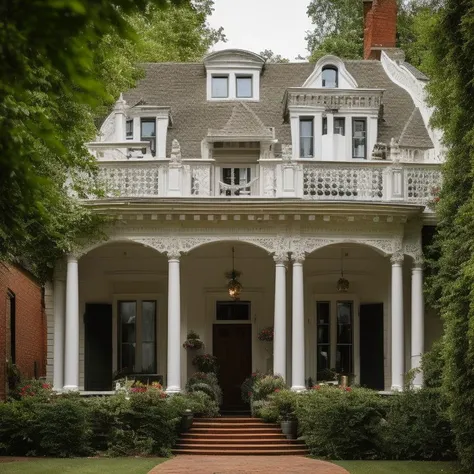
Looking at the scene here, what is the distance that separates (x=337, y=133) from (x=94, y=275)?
7.42 meters

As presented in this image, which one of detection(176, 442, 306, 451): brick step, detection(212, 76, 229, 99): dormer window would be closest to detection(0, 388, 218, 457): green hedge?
detection(176, 442, 306, 451): brick step

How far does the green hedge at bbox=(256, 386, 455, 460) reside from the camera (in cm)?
2227

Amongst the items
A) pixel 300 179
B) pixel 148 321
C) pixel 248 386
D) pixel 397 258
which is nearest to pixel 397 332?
pixel 397 258

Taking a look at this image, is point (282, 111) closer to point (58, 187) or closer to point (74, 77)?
point (58, 187)

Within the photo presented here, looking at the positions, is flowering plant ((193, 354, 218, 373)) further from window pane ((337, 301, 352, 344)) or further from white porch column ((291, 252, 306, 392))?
window pane ((337, 301, 352, 344))

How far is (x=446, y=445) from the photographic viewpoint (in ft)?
73.4

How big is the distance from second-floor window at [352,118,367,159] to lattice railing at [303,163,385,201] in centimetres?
373

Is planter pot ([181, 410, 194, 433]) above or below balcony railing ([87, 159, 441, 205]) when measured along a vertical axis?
below

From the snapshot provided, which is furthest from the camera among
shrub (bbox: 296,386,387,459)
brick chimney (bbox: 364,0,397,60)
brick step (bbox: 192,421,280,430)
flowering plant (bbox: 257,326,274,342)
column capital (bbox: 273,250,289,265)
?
brick chimney (bbox: 364,0,397,60)

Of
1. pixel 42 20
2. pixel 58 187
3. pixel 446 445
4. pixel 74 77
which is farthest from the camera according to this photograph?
pixel 446 445

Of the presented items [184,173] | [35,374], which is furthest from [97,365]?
[35,374]

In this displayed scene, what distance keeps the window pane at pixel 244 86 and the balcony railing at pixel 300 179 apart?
6102mm

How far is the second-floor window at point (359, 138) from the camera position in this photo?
97.8 ft

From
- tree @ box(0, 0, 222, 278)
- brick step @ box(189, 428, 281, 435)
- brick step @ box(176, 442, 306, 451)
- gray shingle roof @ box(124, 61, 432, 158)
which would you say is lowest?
brick step @ box(176, 442, 306, 451)
